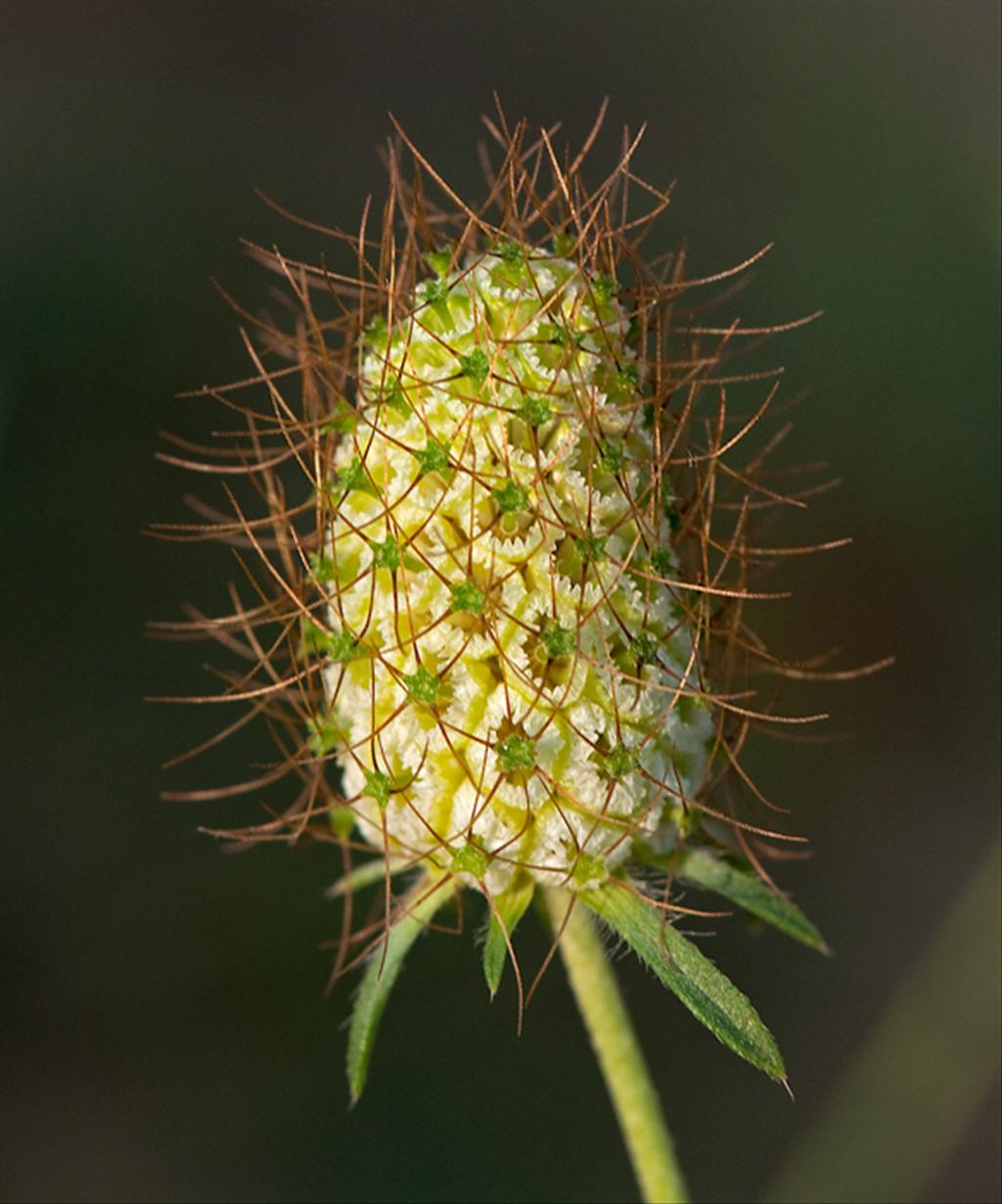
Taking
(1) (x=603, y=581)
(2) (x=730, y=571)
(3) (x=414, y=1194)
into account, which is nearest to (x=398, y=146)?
(2) (x=730, y=571)

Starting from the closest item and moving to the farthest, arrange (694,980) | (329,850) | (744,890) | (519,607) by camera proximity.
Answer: (694,980), (519,607), (744,890), (329,850)

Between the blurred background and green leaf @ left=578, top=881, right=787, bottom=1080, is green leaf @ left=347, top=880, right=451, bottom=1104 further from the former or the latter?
the blurred background

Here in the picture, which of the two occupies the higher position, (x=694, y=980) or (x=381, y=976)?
(x=694, y=980)

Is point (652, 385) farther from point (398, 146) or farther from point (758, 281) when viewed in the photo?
point (398, 146)

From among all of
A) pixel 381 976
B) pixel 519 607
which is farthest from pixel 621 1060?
pixel 519 607

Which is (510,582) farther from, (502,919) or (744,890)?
(744,890)

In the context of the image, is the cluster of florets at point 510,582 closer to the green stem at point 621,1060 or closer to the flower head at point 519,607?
the flower head at point 519,607

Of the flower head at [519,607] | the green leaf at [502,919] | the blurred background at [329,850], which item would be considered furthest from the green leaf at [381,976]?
the blurred background at [329,850]
